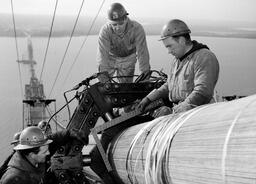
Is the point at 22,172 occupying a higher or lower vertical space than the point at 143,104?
lower

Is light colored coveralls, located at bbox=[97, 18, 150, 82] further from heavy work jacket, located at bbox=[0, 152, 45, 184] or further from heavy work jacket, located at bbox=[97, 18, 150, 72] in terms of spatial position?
heavy work jacket, located at bbox=[0, 152, 45, 184]

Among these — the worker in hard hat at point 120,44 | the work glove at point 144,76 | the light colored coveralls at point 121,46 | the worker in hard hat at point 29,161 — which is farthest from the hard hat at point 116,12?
the worker in hard hat at point 29,161

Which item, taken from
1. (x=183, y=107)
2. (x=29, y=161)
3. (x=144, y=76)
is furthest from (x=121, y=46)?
(x=183, y=107)

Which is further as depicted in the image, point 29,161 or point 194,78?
point 29,161

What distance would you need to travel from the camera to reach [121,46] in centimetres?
692

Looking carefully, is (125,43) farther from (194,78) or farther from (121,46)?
(194,78)

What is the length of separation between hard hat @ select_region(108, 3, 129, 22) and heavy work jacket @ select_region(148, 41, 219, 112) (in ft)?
6.76

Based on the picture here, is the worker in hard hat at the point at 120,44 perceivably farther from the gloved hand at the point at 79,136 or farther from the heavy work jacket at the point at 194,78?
the heavy work jacket at the point at 194,78

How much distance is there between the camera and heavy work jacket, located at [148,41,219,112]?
3928 mm

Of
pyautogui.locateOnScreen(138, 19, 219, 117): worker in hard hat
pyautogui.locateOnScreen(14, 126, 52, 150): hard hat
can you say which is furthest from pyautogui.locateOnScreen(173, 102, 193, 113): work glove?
pyautogui.locateOnScreen(14, 126, 52, 150): hard hat

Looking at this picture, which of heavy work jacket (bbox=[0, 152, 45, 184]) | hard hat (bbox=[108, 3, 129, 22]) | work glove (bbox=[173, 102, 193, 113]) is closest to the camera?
work glove (bbox=[173, 102, 193, 113])

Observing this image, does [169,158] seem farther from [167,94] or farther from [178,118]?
[167,94]

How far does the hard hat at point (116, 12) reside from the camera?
6.31 m

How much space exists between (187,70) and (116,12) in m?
2.41
